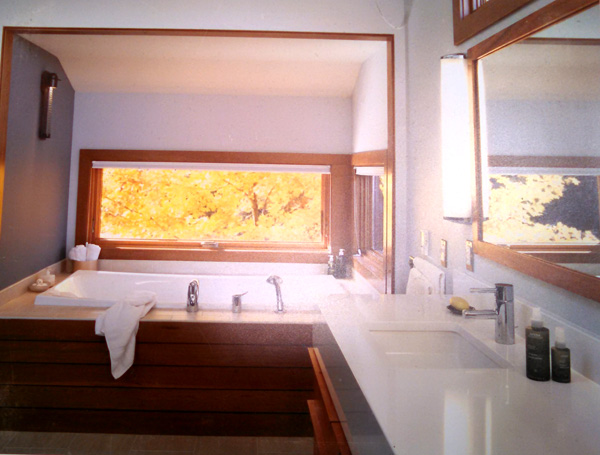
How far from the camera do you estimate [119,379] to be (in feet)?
5.12

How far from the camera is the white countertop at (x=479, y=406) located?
516 mm

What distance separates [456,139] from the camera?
4.08ft

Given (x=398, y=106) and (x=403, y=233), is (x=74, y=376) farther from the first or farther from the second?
(x=398, y=106)

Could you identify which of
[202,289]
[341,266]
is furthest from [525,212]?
[202,289]

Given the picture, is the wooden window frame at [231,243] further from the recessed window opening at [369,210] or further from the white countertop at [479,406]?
the white countertop at [479,406]

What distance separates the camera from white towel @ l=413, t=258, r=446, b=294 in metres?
1.34

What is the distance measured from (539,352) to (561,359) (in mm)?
34

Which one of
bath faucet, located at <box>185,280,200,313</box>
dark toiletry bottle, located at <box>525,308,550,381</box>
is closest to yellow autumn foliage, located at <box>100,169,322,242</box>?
bath faucet, located at <box>185,280,200,313</box>

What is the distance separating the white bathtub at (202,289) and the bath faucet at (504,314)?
2.89ft

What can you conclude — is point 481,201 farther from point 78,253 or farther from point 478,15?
point 78,253

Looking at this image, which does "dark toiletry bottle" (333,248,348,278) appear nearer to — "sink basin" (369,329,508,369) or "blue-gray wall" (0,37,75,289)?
"sink basin" (369,329,508,369)

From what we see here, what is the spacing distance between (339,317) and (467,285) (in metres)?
0.42

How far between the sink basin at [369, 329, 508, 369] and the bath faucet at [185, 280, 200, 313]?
897mm

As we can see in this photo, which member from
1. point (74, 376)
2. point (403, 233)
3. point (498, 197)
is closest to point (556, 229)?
point (498, 197)
